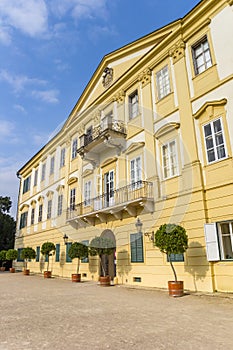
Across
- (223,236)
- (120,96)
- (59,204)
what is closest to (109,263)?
(59,204)

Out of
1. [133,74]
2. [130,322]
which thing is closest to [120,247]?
[130,322]

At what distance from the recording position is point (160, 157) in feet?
39.8

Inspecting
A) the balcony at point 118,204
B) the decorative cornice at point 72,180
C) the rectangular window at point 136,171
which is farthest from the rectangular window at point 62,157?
the rectangular window at point 136,171

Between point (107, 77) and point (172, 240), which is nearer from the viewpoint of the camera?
point (172, 240)

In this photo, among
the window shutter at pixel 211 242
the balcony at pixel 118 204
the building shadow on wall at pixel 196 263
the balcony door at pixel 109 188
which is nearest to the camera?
the window shutter at pixel 211 242

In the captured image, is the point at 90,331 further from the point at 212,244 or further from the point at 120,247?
the point at 120,247

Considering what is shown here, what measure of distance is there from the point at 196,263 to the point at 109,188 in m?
6.81

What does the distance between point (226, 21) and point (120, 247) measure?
409 inches

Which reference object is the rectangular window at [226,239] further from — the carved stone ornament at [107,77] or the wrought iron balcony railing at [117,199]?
the carved stone ornament at [107,77]

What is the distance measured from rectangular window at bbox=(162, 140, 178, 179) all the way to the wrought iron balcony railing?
0.96 metres

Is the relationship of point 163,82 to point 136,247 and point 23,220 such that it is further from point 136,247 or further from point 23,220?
point 23,220

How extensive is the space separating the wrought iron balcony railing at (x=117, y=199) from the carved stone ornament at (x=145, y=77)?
510cm

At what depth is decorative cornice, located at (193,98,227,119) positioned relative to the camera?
9.72m

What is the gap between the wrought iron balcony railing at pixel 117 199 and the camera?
1223 cm
